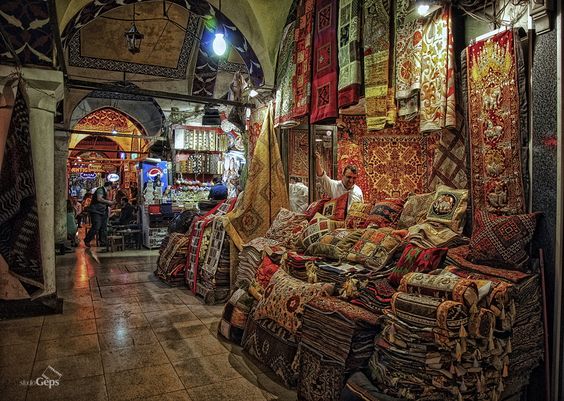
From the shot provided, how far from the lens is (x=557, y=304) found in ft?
8.73

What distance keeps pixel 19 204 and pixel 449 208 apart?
15.2ft

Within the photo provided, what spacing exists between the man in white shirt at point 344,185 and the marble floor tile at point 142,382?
2652 mm

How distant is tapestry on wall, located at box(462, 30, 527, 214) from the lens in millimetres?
2908

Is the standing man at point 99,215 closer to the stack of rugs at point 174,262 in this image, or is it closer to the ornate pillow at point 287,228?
the stack of rugs at point 174,262

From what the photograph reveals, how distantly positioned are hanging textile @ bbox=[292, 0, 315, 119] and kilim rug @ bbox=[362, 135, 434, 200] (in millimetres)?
2407

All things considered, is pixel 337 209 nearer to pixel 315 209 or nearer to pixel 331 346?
pixel 315 209

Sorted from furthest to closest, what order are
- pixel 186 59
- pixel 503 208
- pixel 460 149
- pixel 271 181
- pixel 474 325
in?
1. pixel 186 59
2. pixel 271 181
3. pixel 460 149
4. pixel 503 208
5. pixel 474 325

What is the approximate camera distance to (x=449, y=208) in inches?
134

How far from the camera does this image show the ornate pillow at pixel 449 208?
3.32 meters

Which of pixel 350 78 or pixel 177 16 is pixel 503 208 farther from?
pixel 177 16

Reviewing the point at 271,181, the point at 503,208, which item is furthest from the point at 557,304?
the point at 271,181

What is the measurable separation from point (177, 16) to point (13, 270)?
8.62m

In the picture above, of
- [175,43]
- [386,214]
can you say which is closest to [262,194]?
[386,214]

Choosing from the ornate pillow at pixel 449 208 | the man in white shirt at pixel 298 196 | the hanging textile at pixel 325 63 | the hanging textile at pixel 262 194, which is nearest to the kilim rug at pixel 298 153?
the man in white shirt at pixel 298 196
